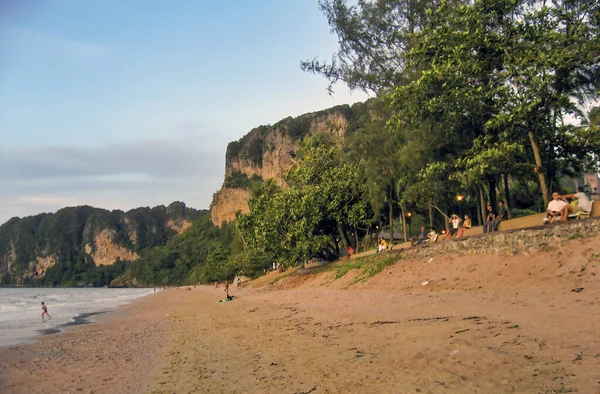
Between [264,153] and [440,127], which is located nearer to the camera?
[440,127]

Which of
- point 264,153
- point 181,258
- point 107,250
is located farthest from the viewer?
point 107,250

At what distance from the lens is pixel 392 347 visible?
6.80 metres

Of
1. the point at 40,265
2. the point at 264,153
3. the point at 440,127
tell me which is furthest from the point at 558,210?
the point at 40,265

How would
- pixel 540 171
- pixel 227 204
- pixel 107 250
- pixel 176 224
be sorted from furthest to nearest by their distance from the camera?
pixel 176 224 → pixel 107 250 → pixel 227 204 → pixel 540 171

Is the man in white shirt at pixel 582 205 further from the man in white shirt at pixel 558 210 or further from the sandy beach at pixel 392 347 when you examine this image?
the sandy beach at pixel 392 347

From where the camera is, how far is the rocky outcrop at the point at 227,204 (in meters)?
118

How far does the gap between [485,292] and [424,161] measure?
11939mm

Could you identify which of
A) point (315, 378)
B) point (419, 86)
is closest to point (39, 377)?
point (315, 378)

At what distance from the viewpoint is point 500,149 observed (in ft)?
50.6

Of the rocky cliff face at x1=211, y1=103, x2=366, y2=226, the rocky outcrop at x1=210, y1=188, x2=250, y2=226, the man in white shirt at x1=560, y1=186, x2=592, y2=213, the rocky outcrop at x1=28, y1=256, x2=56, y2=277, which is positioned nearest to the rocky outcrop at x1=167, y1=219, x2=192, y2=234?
the rocky outcrop at x1=28, y1=256, x2=56, y2=277

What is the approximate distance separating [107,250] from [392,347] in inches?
7651

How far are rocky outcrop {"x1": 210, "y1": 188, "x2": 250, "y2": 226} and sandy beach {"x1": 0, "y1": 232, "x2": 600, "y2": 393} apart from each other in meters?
103

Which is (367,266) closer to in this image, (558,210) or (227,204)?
(558,210)

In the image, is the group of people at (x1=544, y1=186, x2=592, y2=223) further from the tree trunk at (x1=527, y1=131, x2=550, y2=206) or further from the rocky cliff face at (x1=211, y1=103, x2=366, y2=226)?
the rocky cliff face at (x1=211, y1=103, x2=366, y2=226)
